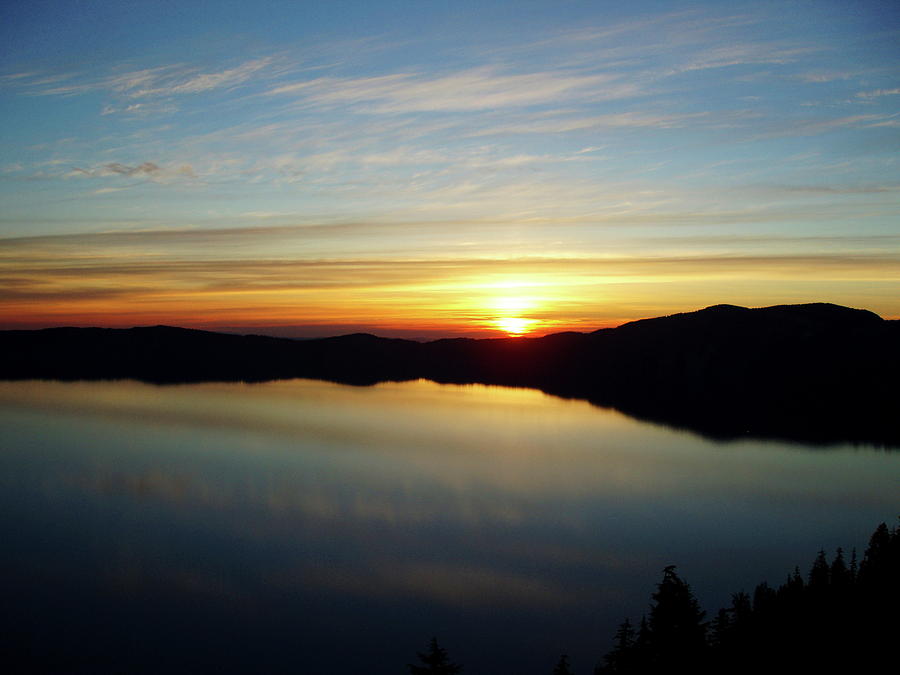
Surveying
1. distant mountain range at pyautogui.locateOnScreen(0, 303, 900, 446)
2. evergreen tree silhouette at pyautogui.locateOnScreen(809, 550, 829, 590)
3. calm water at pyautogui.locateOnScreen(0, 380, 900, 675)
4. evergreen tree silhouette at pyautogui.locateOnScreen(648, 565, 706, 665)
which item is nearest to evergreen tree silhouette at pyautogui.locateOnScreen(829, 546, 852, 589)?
evergreen tree silhouette at pyautogui.locateOnScreen(809, 550, 829, 590)

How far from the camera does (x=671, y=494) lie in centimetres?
3688

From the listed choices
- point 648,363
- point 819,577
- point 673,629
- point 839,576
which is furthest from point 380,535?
point 648,363

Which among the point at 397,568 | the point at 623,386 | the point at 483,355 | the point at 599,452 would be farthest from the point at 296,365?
the point at 397,568

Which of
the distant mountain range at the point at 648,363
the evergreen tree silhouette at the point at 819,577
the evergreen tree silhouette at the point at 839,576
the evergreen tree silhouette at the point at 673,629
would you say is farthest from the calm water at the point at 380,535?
the distant mountain range at the point at 648,363

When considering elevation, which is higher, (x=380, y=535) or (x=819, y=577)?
(x=819, y=577)

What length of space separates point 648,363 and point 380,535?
85.0m

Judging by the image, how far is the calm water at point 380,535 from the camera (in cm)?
2031

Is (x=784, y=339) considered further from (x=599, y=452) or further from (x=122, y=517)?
(x=122, y=517)

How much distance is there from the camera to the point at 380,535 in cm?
2886

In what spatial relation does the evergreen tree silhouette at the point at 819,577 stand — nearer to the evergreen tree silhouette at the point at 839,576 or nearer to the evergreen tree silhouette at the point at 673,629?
the evergreen tree silhouette at the point at 839,576

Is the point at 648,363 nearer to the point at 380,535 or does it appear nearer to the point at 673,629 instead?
the point at 380,535

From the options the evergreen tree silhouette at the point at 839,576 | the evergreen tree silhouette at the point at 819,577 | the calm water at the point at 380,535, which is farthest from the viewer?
Answer: the calm water at the point at 380,535

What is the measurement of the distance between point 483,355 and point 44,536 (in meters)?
100

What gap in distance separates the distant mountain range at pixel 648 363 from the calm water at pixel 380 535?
Result: 79.9 feet
